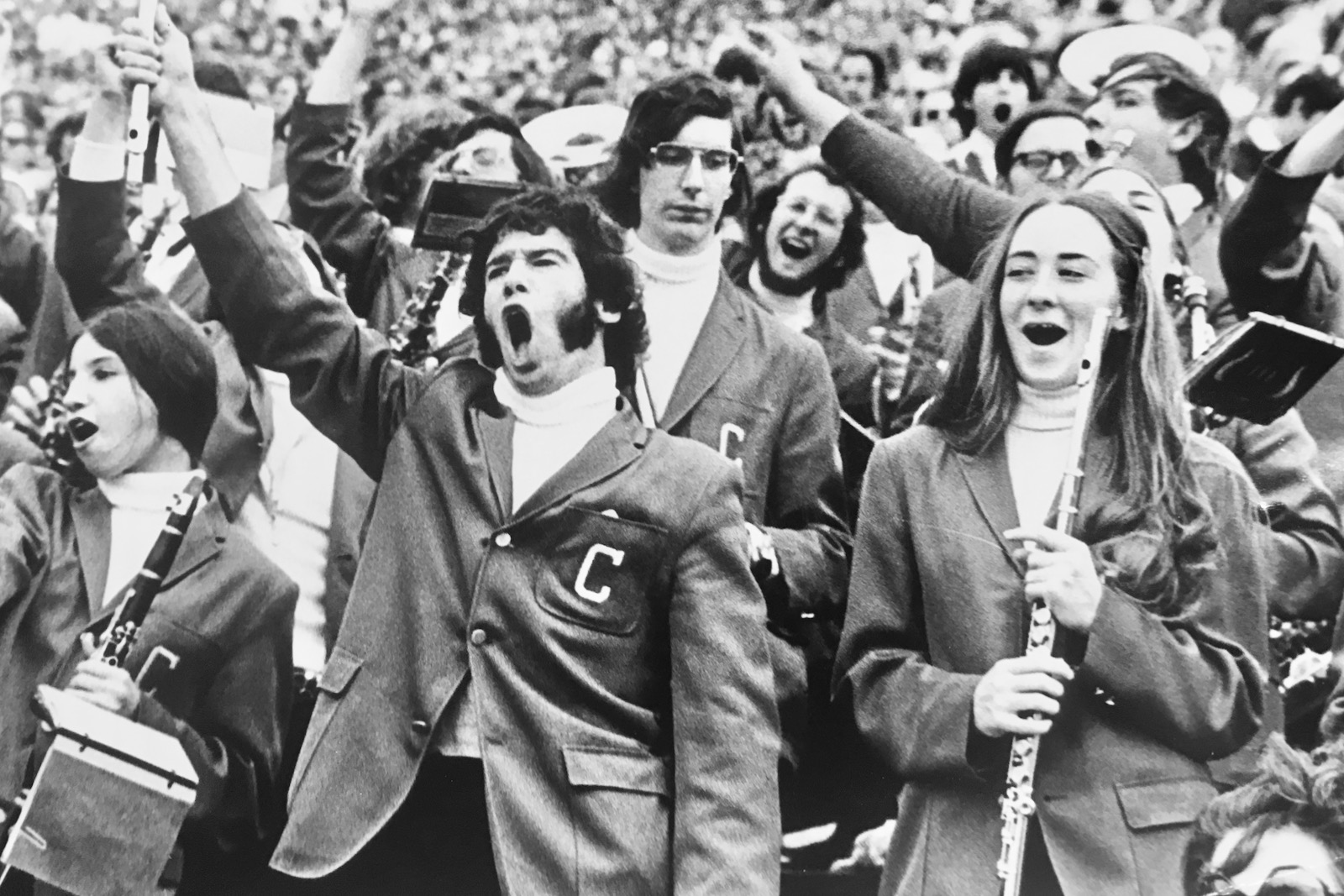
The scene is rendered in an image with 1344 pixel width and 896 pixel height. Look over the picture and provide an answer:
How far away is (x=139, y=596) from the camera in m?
4.11

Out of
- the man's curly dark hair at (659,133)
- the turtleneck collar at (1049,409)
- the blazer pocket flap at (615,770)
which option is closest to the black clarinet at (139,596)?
the blazer pocket flap at (615,770)

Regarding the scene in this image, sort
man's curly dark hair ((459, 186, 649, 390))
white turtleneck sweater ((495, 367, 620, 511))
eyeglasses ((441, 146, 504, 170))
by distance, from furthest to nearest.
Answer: eyeglasses ((441, 146, 504, 170)), man's curly dark hair ((459, 186, 649, 390)), white turtleneck sweater ((495, 367, 620, 511))

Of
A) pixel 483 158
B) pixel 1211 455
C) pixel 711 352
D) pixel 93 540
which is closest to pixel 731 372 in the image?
pixel 711 352

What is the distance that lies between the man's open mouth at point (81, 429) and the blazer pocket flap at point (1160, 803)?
7.70 feet

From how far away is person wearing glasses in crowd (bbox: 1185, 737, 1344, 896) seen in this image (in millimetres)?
3496

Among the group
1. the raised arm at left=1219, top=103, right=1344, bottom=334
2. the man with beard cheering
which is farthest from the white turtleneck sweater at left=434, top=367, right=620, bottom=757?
the raised arm at left=1219, top=103, right=1344, bottom=334

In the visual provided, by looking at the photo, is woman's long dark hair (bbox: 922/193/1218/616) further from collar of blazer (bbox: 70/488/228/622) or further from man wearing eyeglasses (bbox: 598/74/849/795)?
collar of blazer (bbox: 70/488/228/622)

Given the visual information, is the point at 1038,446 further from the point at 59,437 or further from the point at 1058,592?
the point at 59,437

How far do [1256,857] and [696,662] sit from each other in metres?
1.09

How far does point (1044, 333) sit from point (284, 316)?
1511mm

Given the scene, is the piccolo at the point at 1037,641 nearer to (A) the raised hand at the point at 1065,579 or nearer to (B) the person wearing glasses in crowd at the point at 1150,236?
(A) the raised hand at the point at 1065,579

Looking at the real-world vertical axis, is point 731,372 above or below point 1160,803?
above

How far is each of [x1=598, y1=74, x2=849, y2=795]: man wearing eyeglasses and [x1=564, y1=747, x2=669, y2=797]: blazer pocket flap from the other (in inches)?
12.2

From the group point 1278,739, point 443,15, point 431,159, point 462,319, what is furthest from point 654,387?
point 1278,739
